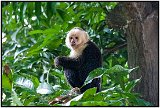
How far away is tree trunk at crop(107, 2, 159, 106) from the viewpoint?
254 centimetres

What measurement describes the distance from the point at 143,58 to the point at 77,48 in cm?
76

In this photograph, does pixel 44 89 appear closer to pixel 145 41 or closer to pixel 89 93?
pixel 89 93

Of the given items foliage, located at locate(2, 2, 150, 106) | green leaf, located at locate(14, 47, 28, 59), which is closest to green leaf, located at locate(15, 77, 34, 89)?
foliage, located at locate(2, 2, 150, 106)

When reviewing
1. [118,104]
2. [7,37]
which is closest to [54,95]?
[118,104]

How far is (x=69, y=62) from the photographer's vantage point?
9.99 feet

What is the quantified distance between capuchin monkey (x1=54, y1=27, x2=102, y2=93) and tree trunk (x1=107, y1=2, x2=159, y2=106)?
17.0 inches

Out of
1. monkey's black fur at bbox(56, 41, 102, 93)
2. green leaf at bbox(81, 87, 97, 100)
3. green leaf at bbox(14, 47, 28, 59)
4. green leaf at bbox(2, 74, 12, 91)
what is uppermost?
green leaf at bbox(14, 47, 28, 59)

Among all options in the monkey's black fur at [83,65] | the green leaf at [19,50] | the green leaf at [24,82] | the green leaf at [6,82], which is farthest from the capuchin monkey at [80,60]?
the green leaf at [6,82]

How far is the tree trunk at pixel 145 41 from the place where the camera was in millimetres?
2545

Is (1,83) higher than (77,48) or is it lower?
lower

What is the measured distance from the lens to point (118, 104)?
1.77 metres

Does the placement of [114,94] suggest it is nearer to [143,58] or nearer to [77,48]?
[143,58]

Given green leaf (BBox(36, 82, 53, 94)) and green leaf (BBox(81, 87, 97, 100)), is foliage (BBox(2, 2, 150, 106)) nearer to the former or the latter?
green leaf (BBox(36, 82, 53, 94))

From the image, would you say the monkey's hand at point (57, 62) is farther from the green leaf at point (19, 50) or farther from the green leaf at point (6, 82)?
the green leaf at point (6, 82)
